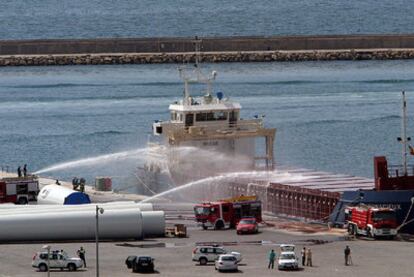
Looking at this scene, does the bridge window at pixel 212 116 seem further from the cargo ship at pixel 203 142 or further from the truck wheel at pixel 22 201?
the truck wheel at pixel 22 201

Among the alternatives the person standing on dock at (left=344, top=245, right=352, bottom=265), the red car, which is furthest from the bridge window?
the person standing on dock at (left=344, top=245, right=352, bottom=265)

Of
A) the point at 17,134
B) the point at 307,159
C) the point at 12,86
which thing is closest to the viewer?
the point at 307,159

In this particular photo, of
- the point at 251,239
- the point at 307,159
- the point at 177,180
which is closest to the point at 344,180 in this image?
the point at 177,180

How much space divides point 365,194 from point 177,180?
1357cm

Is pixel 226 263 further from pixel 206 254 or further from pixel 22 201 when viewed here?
pixel 22 201

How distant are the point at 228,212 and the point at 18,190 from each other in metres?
12.1

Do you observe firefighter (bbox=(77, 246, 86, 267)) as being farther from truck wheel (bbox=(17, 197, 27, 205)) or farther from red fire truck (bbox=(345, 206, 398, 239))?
truck wheel (bbox=(17, 197, 27, 205))

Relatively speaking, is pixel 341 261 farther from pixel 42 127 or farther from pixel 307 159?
pixel 42 127

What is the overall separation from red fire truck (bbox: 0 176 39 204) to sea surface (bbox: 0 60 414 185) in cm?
876

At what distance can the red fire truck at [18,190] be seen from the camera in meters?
78.3

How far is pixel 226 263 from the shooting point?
59688 mm

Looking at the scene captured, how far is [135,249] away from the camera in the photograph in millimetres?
65312

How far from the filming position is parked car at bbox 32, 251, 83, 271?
5991cm

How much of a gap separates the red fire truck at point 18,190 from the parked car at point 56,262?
59.6 feet
